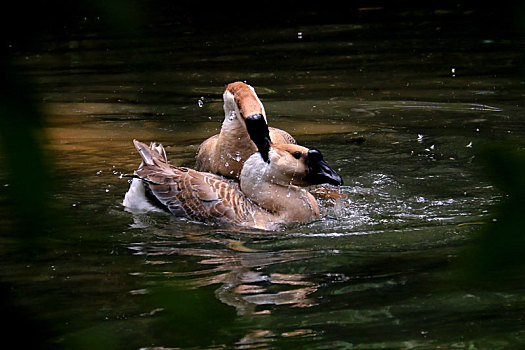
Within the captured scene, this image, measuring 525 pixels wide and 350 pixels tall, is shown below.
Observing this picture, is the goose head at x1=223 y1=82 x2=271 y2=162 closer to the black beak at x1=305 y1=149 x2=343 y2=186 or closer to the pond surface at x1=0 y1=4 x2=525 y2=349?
the black beak at x1=305 y1=149 x2=343 y2=186

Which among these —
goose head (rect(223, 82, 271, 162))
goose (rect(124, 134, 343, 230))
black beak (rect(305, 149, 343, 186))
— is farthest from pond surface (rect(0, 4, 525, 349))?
goose head (rect(223, 82, 271, 162))

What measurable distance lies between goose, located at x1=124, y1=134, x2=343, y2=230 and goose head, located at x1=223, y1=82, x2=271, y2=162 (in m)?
0.10

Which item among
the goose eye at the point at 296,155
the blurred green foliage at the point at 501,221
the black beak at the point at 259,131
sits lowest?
the goose eye at the point at 296,155

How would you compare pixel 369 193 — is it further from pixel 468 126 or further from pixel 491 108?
pixel 491 108

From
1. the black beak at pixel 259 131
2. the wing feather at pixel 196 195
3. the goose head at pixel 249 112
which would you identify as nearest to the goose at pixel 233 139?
the goose head at pixel 249 112

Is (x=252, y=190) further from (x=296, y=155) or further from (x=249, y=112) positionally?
(x=249, y=112)

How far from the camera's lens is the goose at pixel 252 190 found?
20.6 ft

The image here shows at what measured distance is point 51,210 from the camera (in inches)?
Result: 36.1

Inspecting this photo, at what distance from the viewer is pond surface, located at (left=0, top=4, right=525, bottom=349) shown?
4.09 feet

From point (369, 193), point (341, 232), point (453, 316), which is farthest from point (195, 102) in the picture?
point (453, 316)

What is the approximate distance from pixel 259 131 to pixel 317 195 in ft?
4.99

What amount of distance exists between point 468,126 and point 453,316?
6160 mm

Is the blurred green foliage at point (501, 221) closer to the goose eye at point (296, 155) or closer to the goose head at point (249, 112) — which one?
the goose head at point (249, 112)

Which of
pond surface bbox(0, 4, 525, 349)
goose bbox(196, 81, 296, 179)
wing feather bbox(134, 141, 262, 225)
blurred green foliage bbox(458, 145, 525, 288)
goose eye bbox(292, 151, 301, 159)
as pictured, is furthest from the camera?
goose bbox(196, 81, 296, 179)
